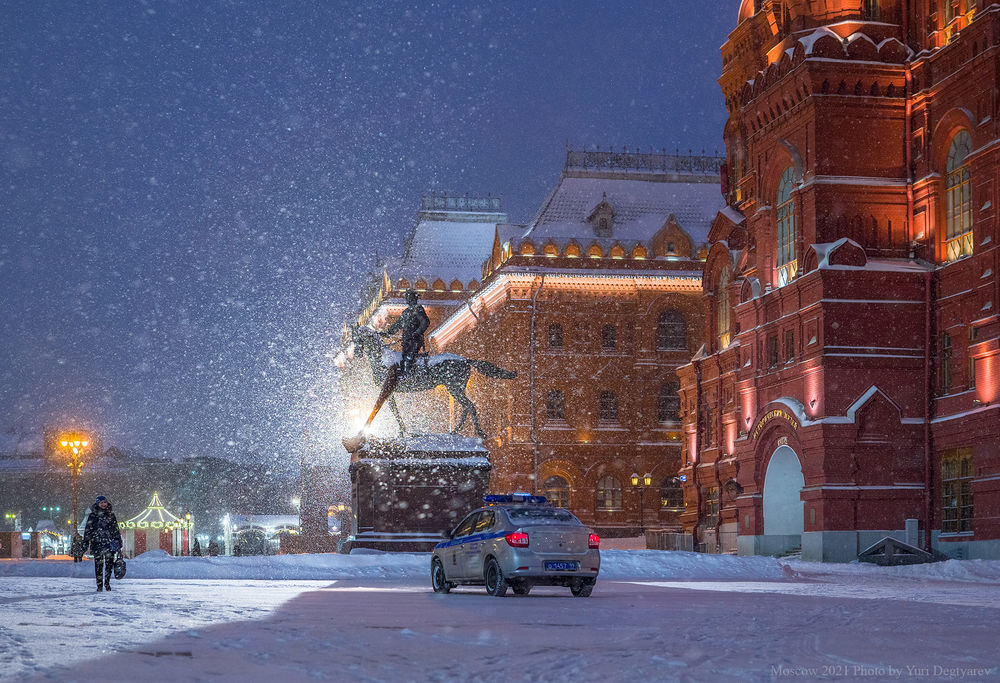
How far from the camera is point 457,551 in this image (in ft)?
67.6

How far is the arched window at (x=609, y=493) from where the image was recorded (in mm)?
63241

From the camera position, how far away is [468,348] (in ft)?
237

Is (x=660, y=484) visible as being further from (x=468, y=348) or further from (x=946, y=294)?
(x=946, y=294)

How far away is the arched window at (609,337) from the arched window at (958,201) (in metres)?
26.8

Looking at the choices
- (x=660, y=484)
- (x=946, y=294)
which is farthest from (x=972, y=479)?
(x=660, y=484)

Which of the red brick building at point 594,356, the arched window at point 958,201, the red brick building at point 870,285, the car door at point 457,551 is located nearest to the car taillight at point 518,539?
the car door at point 457,551

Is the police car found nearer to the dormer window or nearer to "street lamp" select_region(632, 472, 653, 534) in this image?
"street lamp" select_region(632, 472, 653, 534)

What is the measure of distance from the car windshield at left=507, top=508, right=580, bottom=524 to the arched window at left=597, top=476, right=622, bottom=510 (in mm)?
43385

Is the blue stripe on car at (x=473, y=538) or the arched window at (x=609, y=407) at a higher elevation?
the arched window at (x=609, y=407)

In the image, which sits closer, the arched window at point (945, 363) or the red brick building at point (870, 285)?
the red brick building at point (870, 285)

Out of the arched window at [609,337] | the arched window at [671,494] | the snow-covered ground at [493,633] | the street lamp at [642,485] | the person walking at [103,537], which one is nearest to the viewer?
the snow-covered ground at [493,633]

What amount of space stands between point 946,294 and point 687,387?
1629 cm

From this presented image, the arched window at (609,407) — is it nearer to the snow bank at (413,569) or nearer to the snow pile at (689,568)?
the snow bank at (413,569)

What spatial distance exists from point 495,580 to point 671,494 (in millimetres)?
45524
